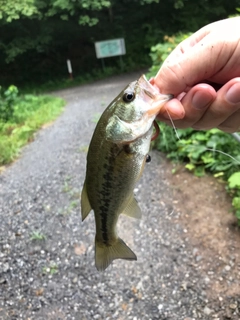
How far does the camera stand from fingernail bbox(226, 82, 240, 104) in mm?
1780

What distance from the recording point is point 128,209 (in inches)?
80.1

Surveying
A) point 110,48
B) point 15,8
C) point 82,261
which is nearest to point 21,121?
point 82,261

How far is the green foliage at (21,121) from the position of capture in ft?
26.3

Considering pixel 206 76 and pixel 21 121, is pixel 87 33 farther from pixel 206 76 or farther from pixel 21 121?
pixel 206 76

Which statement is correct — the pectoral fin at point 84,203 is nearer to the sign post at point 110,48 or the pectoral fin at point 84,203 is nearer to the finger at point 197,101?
the finger at point 197,101

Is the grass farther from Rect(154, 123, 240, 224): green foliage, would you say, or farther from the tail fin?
the tail fin

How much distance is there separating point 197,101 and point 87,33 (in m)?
21.8

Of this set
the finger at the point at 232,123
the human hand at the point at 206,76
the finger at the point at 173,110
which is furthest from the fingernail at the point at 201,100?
the finger at the point at 232,123

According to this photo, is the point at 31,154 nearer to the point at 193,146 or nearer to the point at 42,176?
the point at 42,176

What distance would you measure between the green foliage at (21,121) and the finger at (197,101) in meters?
6.30

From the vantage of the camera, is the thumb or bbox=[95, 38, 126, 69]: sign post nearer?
the thumb

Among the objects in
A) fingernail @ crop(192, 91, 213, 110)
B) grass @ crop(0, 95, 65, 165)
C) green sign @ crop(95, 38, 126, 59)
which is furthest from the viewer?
green sign @ crop(95, 38, 126, 59)

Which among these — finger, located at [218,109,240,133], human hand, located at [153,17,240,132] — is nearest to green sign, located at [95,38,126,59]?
finger, located at [218,109,240,133]

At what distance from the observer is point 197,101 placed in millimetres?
1847
